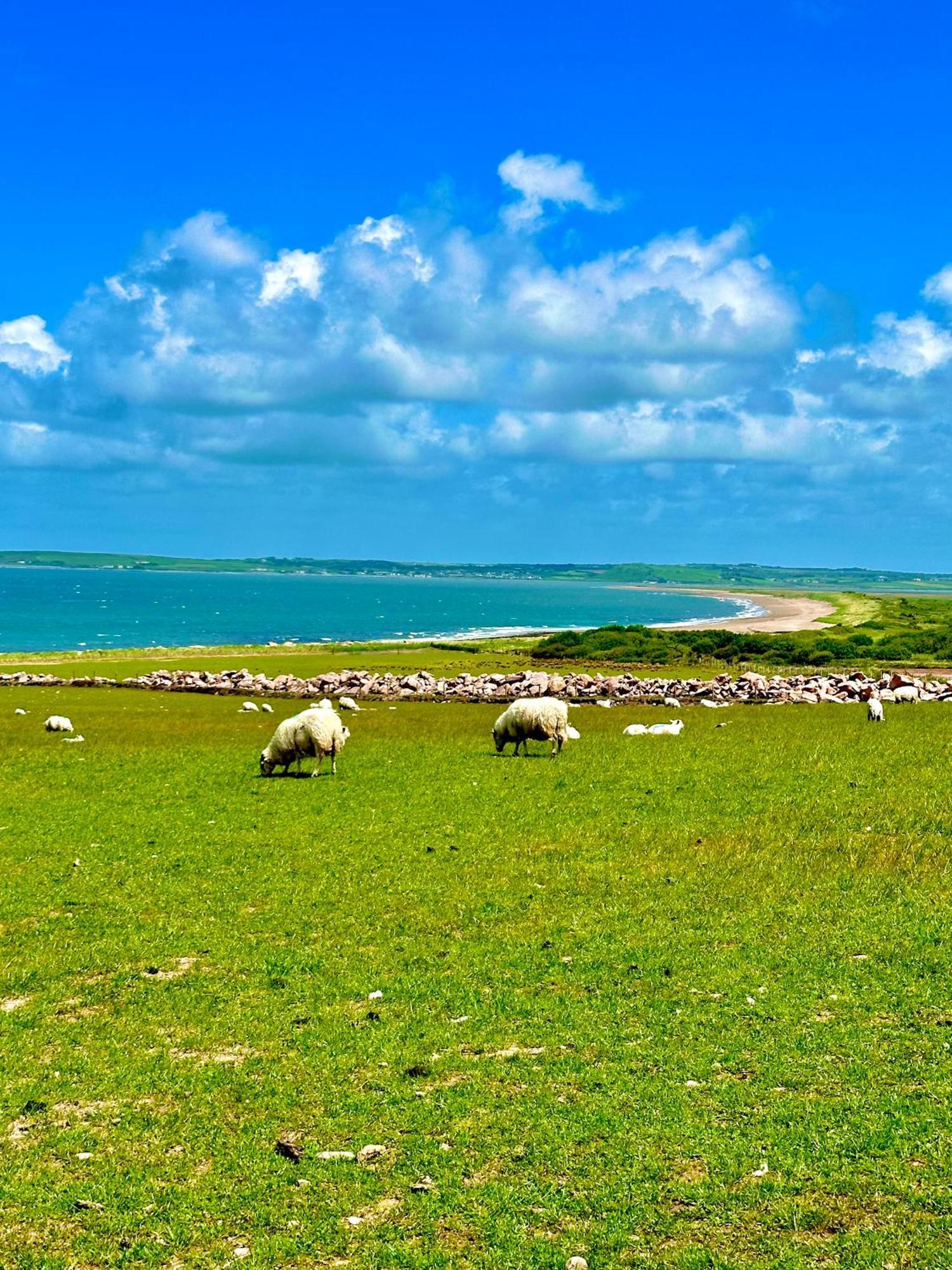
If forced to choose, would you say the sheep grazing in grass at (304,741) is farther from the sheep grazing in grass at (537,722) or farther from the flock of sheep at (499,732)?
the sheep grazing in grass at (537,722)

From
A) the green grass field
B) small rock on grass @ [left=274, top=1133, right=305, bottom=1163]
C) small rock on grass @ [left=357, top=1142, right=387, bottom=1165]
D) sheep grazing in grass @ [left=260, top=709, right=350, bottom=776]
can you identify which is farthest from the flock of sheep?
small rock on grass @ [left=357, top=1142, right=387, bottom=1165]

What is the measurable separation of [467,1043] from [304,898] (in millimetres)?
5783

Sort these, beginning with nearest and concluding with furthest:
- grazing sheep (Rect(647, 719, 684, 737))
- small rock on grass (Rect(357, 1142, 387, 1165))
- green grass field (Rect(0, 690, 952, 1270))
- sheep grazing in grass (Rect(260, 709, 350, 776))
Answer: green grass field (Rect(0, 690, 952, 1270))
small rock on grass (Rect(357, 1142, 387, 1165))
sheep grazing in grass (Rect(260, 709, 350, 776))
grazing sheep (Rect(647, 719, 684, 737))

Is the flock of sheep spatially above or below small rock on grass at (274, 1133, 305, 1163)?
above

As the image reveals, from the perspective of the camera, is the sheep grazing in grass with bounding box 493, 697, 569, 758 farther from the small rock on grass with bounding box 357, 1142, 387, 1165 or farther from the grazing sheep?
the small rock on grass with bounding box 357, 1142, 387, 1165

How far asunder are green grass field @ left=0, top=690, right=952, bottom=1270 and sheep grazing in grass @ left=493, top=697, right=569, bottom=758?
7734 mm

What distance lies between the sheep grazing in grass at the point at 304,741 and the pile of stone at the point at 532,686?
29.0 metres

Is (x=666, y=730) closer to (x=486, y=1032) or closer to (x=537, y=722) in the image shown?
Answer: (x=537, y=722)

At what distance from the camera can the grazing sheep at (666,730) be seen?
35.3 m

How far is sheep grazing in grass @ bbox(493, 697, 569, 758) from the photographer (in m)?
30.2

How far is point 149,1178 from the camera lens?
8367 mm

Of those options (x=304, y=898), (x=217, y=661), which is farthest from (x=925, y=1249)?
(x=217, y=661)

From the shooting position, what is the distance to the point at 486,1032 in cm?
1093

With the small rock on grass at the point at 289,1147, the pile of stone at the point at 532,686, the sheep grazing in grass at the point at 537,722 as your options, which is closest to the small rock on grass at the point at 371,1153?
the small rock on grass at the point at 289,1147
